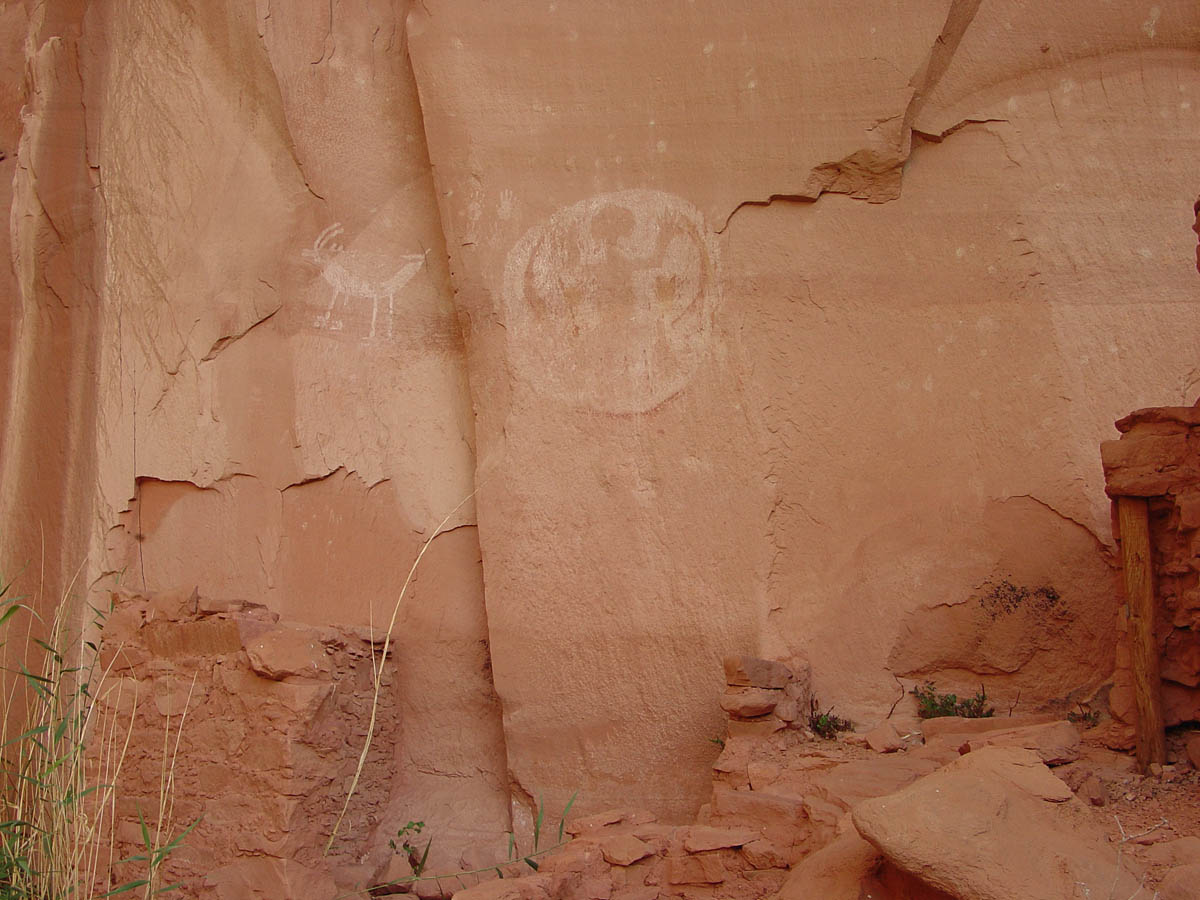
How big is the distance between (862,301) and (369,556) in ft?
7.24

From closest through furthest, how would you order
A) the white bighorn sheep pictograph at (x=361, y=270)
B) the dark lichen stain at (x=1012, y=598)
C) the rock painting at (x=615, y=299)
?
Result: the dark lichen stain at (x=1012, y=598) < the rock painting at (x=615, y=299) < the white bighorn sheep pictograph at (x=361, y=270)

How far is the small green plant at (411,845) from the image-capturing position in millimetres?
3998

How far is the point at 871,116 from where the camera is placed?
4.10 m

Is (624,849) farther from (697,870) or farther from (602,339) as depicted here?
(602,339)

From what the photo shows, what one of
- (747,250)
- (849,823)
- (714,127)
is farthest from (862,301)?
(849,823)

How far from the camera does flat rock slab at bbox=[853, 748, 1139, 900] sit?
224 centimetres

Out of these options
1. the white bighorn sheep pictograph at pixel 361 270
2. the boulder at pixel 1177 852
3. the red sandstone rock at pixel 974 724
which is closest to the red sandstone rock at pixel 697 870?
the red sandstone rock at pixel 974 724

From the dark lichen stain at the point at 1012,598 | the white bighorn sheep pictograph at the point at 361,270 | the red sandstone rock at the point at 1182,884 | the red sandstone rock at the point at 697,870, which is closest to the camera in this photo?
the red sandstone rock at the point at 1182,884

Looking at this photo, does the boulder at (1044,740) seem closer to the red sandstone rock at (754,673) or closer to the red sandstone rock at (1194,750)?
the red sandstone rock at (1194,750)

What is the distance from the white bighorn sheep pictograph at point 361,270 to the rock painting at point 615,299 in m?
0.63

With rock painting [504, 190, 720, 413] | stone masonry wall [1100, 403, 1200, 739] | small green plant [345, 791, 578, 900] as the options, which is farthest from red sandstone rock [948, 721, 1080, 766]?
rock painting [504, 190, 720, 413]

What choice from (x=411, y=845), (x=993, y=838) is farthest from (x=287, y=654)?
(x=993, y=838)

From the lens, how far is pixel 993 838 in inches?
90.9

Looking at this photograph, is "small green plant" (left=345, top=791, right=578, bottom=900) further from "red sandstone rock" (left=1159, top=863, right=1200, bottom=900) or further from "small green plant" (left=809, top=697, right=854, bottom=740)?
"red sandstone rock" (left=1159, top=863, right=1200, bottom=900)
